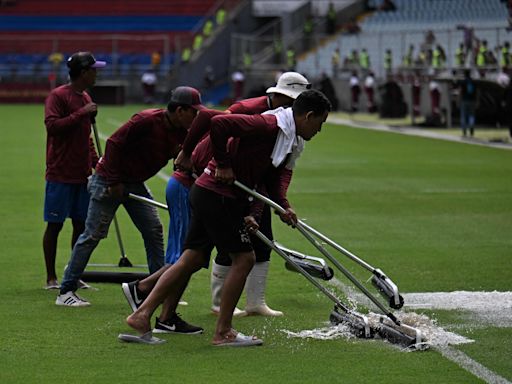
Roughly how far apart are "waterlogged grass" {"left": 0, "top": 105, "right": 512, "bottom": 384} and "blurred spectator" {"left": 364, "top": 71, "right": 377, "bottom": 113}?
1979 centimetres

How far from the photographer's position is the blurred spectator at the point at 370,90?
1737 inches

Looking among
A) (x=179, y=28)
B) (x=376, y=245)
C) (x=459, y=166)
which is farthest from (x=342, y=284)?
(x=179, y=28)

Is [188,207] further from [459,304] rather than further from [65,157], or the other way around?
[459,304]

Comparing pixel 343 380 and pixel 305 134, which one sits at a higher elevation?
pixel 305 134

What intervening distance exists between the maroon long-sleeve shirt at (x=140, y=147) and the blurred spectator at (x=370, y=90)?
34.8 m

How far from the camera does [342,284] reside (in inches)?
433

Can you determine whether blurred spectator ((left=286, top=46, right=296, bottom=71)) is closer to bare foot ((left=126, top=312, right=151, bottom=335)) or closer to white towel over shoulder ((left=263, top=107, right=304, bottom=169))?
bare foot ((left=126, top=312, right=151, bottom=335))

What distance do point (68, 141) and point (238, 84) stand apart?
41486 mm

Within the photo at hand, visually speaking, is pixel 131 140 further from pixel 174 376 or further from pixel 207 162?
pixel 174 376

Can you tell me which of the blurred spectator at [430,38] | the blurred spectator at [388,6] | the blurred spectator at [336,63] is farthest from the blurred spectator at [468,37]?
the blurred spectator at [388,6]

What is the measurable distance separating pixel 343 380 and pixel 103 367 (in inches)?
58.3

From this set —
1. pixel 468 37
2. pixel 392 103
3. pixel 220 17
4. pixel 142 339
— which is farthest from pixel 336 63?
pixel 142 339

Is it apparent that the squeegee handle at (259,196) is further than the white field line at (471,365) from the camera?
Yes

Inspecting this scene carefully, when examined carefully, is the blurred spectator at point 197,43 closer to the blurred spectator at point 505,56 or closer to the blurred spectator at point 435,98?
the blurred spectator at point 435,98
